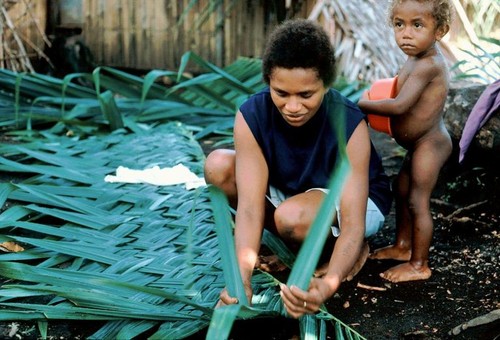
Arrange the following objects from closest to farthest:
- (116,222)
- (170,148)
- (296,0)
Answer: (116,222) → (170,148) → (296,0)

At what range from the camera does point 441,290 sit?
229 cm

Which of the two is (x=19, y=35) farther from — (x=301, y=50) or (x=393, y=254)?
(x=301, y=50)

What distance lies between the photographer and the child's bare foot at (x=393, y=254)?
2555 millimetres

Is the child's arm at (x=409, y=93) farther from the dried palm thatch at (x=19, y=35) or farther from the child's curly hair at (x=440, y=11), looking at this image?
the dried palm thatch at (x=19, y=35)

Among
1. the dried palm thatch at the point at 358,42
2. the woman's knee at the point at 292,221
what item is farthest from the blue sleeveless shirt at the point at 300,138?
the dried palm thatch at the point at 358,42

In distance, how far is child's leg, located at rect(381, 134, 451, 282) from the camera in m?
2.37

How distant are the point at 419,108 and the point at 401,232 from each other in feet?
1.47

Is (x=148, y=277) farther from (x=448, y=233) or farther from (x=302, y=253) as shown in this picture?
(x=448, y=233)

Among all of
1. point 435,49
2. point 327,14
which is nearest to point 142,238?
point 435,49

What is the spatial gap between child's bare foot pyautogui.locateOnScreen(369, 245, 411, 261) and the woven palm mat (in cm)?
55

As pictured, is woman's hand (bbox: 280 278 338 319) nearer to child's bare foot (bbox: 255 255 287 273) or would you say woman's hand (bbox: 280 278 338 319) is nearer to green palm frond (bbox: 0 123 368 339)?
green palm frond (bbox: 0 123 368 339)

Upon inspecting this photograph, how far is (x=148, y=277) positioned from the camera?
2141 millimetres

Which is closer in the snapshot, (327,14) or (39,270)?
(39,270)

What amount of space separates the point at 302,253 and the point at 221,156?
99 cm
